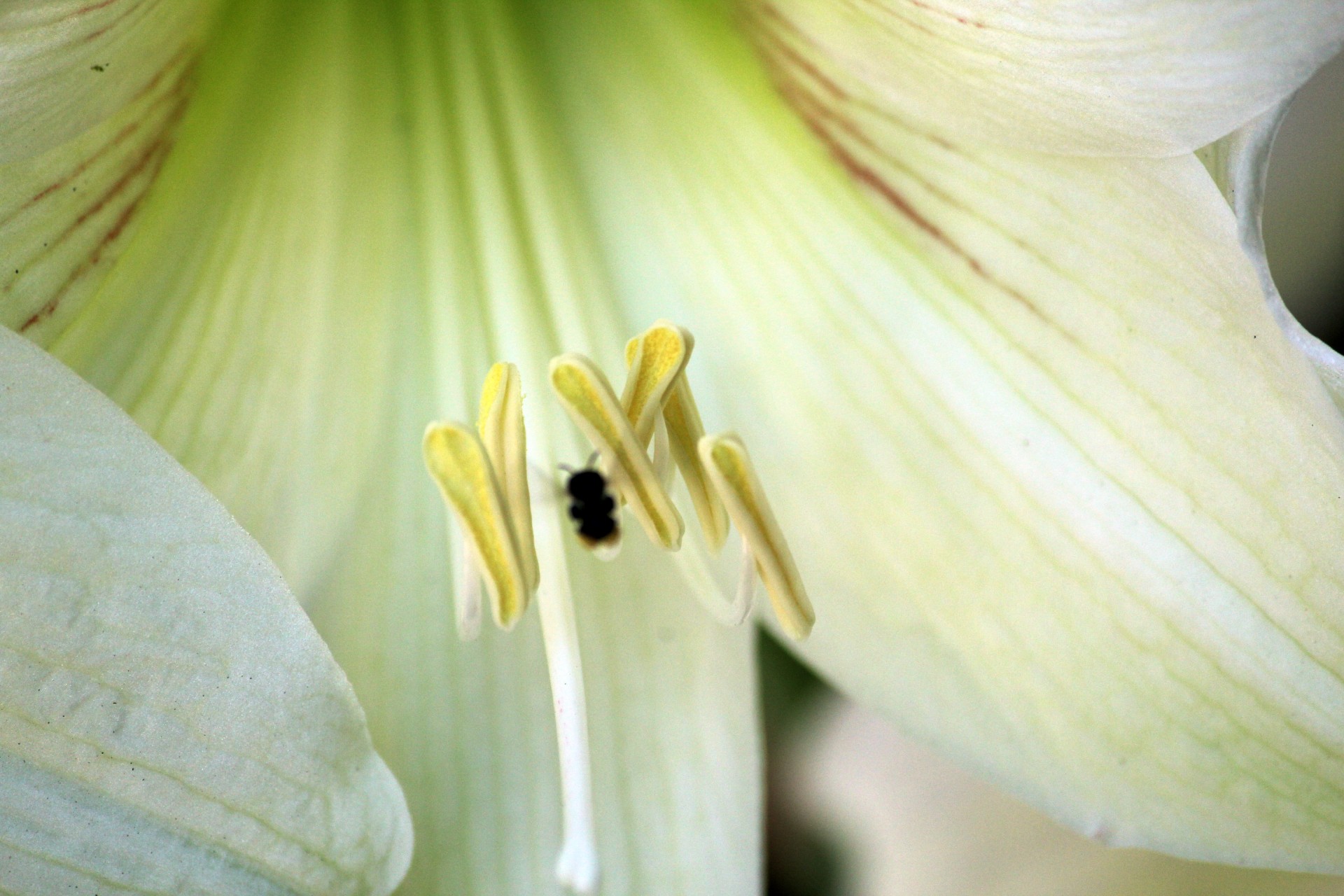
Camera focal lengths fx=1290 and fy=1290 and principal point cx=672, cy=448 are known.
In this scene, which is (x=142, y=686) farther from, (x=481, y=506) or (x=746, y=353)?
(x=746, y=353)

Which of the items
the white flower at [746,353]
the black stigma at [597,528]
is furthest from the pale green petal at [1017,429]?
the black stigma at [597,528]

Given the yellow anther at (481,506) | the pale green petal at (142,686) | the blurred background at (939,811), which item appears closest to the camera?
the pale green petal at (142,686)

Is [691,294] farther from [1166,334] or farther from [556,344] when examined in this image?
[1166,334]

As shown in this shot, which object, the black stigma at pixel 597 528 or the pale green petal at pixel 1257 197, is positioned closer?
the pale green petal at pixel 1257 197

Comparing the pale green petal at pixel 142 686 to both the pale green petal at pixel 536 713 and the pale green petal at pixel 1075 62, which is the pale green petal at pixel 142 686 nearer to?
the pale green petal at pixel 536 713

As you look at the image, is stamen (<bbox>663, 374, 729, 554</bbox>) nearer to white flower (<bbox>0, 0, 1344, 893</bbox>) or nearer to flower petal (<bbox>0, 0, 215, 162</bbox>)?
white flower (<bbox>0, 0, 1344, 893</bbox>)

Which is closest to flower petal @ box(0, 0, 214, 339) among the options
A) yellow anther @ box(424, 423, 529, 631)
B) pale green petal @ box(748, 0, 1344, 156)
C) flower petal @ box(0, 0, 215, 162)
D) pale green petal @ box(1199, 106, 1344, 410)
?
flower petal @ box(0, 0, 215, 162)
